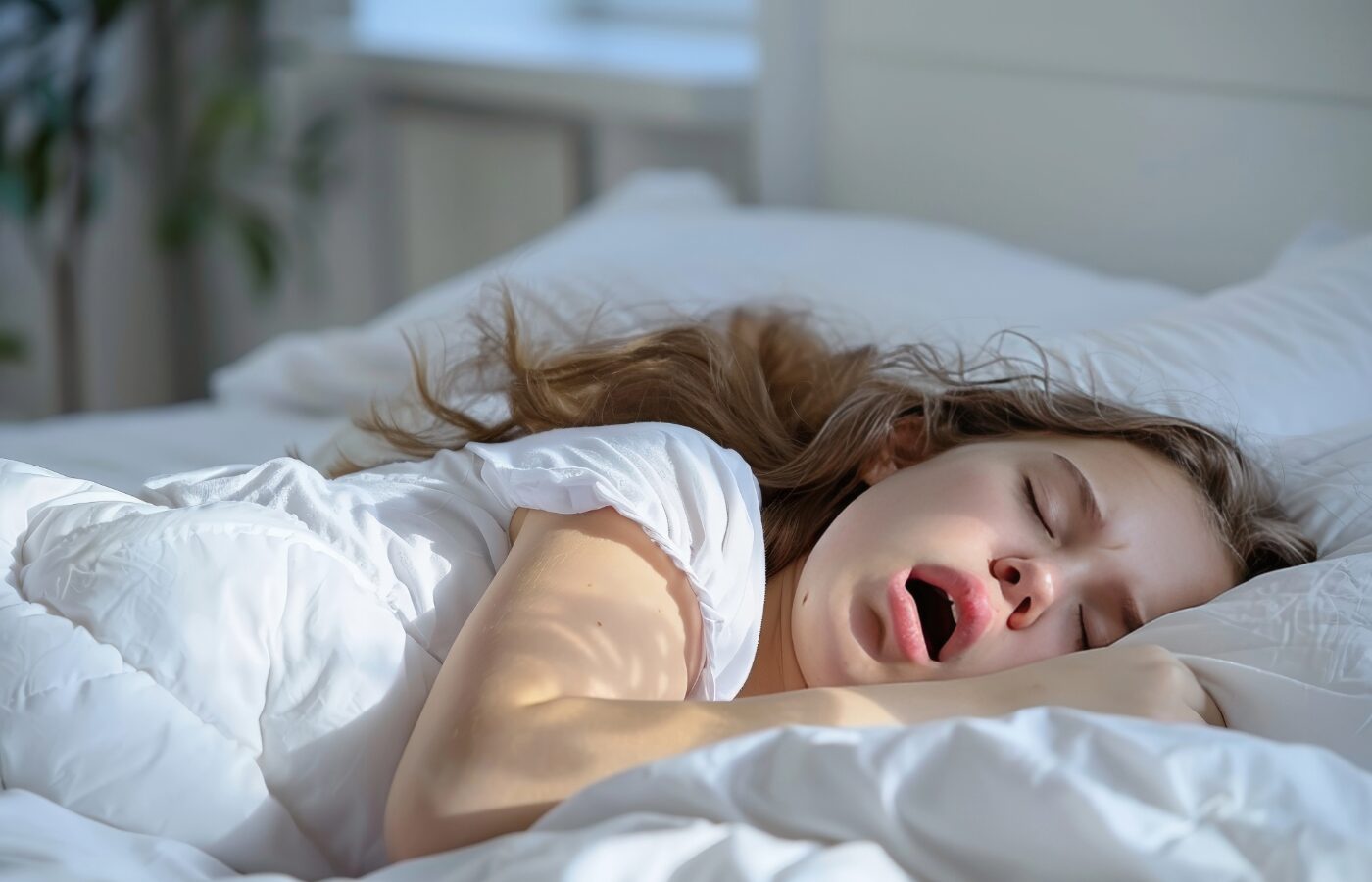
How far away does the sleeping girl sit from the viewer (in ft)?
2.22

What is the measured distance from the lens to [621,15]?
8.92 feet

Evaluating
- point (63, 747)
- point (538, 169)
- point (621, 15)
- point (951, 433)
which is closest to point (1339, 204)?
point (951, 433)

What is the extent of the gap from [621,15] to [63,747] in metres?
2.29

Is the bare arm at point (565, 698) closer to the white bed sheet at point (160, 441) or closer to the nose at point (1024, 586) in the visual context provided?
the nose at point (1024, 586)

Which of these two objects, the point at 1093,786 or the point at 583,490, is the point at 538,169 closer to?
the point at 583,490

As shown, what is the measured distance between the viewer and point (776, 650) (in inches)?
35.8

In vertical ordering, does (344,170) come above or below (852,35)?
below

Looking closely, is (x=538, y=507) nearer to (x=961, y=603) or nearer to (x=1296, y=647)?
(x=961, y=603)

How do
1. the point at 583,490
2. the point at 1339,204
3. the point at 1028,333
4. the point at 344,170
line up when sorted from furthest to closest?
the point at 344,170, the point at 1339,204, the point at 1028,333, the point at 583,490

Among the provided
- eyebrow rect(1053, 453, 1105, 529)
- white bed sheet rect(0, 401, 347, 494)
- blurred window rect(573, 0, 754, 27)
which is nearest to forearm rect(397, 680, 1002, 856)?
eyebrow rect(1053, 453, 1105, 529)

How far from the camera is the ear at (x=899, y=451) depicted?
970 millimetres

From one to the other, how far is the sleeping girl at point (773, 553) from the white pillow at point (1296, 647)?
3 cm

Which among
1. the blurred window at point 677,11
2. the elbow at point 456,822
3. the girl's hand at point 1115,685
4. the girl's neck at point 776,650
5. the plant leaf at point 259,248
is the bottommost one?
the plant leaf at point 259,248

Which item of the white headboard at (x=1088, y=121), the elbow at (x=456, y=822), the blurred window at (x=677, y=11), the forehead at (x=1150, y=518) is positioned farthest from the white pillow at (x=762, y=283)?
the blurred window at (x=677, y=11)
